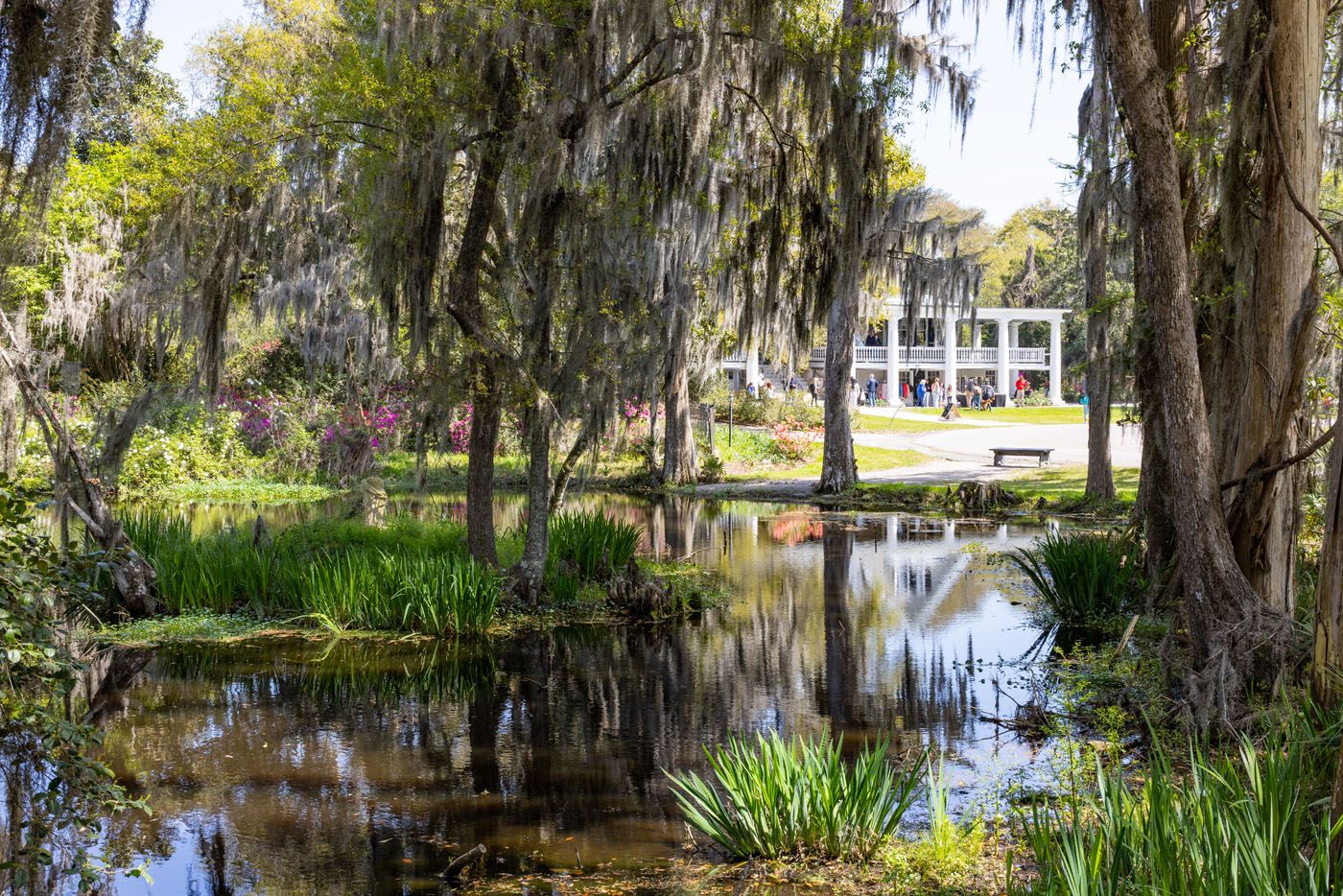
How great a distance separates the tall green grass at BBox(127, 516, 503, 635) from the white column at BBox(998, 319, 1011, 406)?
131ft

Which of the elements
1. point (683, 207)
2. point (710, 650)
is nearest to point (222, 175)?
point (683, 207)

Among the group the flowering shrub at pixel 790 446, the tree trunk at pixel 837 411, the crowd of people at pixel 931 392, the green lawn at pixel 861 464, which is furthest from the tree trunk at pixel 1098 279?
the crowd of people at pixel 931 392

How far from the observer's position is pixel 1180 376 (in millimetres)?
7398

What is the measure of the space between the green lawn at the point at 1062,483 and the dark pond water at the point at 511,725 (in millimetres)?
8493

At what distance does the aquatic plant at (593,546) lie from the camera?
13.1m

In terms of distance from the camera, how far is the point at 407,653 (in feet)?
34.8

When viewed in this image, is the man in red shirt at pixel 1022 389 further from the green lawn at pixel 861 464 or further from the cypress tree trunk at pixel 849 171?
the cypress tree trunk at pixel 849 171

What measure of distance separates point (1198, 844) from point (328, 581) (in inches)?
356

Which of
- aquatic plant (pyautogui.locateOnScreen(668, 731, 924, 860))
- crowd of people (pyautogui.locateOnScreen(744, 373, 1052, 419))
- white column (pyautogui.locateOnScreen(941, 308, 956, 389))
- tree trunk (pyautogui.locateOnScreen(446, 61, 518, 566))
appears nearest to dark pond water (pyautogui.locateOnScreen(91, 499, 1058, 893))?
aquatic plant (pyautogui.locateOnScreen(668, 731, 924, 860))

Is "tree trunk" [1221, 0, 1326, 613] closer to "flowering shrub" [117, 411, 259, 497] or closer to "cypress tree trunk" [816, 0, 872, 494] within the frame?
"cypress tree trunk" [816, 0, 872, 494]

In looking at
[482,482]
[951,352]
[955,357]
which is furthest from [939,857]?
[955,357]

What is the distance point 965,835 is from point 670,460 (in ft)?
67.8

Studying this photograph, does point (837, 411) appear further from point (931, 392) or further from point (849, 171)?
point (931, 392)

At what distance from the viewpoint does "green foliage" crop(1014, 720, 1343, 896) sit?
3.44 meters
